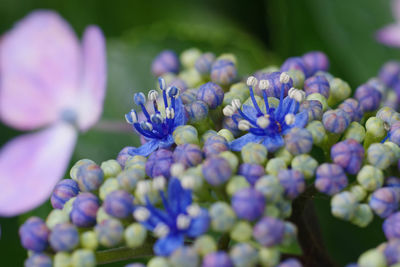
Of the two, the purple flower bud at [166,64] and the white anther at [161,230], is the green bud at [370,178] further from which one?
the purple flower bud at [166,64]

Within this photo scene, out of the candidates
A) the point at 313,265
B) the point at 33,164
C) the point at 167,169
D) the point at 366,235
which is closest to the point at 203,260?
the point at 167,169

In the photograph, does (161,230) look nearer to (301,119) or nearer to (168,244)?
(168,244)

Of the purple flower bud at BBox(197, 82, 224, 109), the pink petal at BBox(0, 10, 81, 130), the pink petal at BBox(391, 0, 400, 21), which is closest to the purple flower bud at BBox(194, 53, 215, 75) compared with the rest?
the purple flower bud at BBox(197, 82, 224, 109)

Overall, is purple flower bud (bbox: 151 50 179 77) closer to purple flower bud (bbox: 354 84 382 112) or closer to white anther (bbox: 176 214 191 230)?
purple flower bud (bbox: 354 84 382 112)

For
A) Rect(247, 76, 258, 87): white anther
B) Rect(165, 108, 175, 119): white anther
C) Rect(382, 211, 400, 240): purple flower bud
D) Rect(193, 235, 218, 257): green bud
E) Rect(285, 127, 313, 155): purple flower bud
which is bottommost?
Rect(382, 211, 400, 240): purple flower bud

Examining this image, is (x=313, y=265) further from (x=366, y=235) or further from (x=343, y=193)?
(x=366, y=235)

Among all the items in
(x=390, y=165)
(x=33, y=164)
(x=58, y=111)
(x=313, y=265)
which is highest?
(x=58, y=111)

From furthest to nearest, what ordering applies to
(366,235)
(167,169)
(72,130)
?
(72,130), (366,235), (167,169)

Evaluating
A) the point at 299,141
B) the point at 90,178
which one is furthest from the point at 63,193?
the point at 299,141
